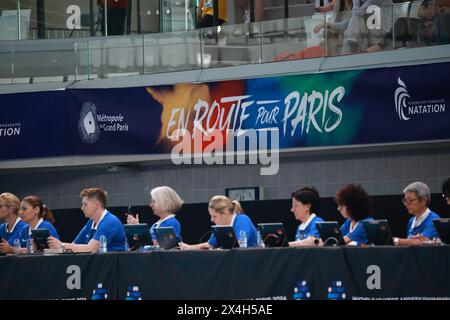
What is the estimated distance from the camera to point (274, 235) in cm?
1122

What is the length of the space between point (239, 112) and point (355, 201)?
20.0 feet

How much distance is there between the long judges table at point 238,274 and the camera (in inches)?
356

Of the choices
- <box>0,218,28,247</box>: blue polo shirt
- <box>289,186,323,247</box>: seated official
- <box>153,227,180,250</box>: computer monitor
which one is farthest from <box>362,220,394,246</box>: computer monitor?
<box>0,218,28,247</box>: blue polo shirt

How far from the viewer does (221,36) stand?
17875 mm

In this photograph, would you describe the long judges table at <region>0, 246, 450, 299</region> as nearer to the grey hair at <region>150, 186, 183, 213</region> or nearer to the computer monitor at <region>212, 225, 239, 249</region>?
the computer monitor at <region>212, 225, 239, 249</region>

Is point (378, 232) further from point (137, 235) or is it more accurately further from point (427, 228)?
point (137, 235)

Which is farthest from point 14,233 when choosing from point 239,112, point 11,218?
point 239,112

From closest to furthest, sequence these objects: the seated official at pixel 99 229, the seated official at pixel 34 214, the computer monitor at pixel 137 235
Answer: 1. the seated official at pixel 99 229
2. the computer monitor at pixel 137 235
3. the seated official at pixel 34 214

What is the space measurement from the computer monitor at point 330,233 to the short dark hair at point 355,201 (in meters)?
0.43

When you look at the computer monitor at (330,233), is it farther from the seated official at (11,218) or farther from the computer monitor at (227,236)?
the seated official at (11,218)

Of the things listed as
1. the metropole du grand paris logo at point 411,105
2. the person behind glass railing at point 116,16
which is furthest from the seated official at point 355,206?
the person behind glass railing at point 116,16

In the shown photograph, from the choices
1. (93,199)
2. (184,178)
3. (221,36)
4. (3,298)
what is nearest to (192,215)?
(184,178)

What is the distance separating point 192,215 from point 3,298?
6.35m
